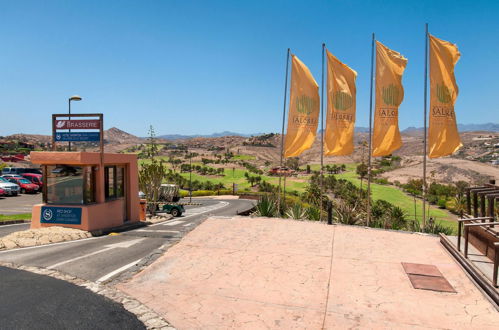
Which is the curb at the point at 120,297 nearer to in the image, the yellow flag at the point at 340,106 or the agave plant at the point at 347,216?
the yellow flag at the point at 340,106

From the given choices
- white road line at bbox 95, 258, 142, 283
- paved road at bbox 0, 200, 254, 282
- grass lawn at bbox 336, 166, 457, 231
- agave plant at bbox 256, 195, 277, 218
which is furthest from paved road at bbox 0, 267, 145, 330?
grass lawn at bbox 336, 166, 457, 231

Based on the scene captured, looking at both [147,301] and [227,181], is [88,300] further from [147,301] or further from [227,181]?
[227,181]

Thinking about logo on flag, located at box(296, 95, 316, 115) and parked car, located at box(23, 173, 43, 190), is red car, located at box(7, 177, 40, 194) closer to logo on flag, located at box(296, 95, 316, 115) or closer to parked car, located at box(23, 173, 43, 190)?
parked car, located at box(23, 173, 43, 190)

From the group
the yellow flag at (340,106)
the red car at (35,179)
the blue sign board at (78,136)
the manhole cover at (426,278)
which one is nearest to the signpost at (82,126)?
the blue sign board at (78,136)

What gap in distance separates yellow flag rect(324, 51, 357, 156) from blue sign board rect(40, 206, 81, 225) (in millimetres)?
10748

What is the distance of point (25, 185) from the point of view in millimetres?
36156

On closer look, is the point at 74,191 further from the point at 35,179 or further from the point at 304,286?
the point at 35,179

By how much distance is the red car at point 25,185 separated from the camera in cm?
3616

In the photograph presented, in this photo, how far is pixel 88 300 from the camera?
6.81m

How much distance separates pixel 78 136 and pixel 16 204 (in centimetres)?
1714

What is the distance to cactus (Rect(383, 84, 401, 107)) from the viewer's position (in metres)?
14.3

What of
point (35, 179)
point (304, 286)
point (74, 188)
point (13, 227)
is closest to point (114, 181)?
point (74, 188)

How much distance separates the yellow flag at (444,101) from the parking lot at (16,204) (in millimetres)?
24876

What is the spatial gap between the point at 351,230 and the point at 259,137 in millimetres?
164334
